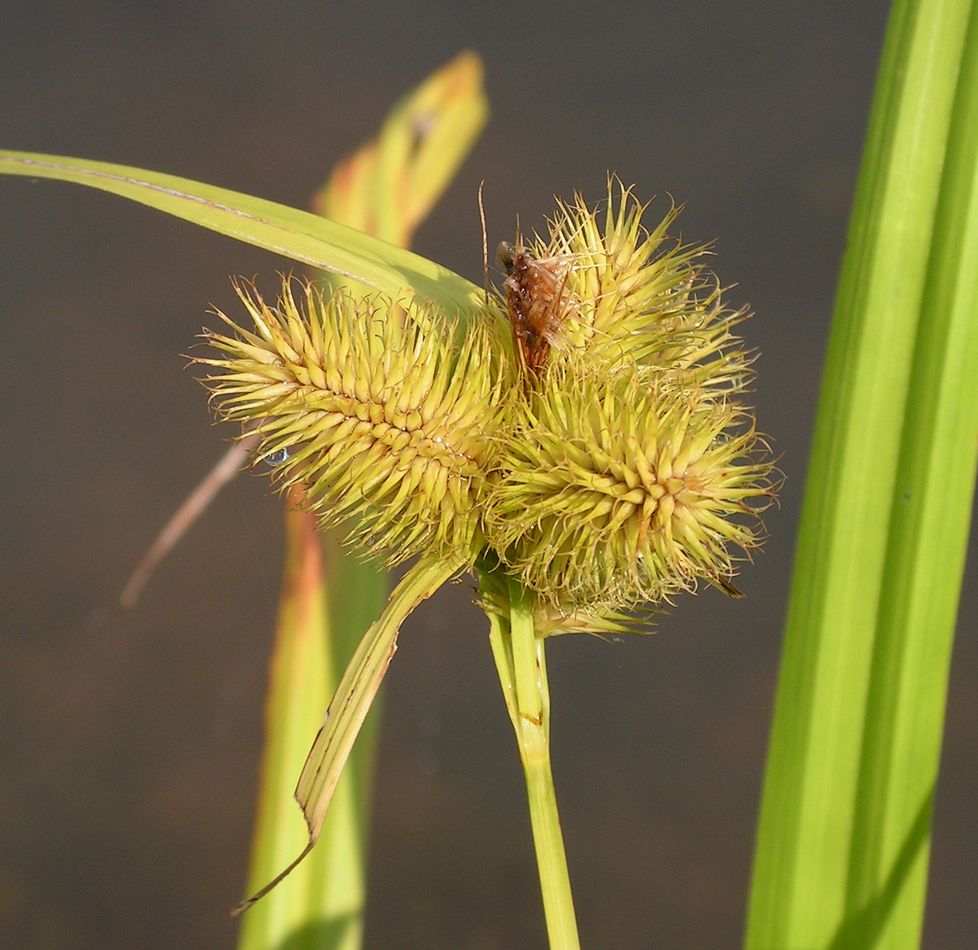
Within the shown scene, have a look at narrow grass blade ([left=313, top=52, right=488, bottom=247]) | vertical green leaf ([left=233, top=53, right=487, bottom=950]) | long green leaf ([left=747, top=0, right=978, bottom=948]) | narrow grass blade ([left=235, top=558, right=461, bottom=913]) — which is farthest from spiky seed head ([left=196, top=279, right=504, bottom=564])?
narrow grass blade ([left=313, top=52, right=488, bottom=247])

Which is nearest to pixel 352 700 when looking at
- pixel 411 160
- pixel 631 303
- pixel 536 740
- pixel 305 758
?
pixel 536 740

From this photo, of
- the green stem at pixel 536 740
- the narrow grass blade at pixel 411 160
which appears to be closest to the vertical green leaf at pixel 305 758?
the narrow grass blade at pixel 411 160

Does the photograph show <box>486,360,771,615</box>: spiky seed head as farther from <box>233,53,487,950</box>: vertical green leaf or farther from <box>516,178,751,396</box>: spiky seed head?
<box>233,53,487,950</box>: vertical green leaf

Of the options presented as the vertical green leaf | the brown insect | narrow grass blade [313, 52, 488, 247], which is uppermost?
narrow grass blade [313, 52, 488, 247]

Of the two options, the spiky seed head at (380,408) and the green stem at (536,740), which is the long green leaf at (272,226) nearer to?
the spiky seed head at (380,408)

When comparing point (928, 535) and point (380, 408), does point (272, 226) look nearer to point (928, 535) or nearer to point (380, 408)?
point (380, 408)

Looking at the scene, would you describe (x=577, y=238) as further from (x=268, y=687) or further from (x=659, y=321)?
(x=268, y=687)

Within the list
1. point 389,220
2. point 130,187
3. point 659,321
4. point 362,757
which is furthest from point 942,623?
point 389,220
